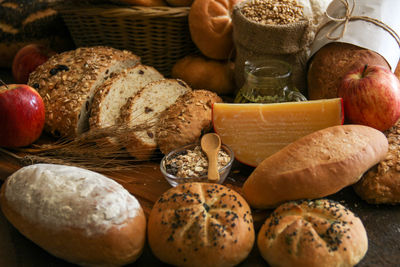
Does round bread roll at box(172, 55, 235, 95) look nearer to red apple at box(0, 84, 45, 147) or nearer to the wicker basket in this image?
the wicker basket

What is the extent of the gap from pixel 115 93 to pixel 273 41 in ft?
2.92

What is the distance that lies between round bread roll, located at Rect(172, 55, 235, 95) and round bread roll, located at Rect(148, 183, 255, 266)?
117 centimetres

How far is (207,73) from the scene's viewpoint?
8.48 ft

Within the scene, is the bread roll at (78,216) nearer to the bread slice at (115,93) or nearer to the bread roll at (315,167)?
the bread roll at (315,167)

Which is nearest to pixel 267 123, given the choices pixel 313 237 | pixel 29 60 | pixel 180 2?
pixel 313 237

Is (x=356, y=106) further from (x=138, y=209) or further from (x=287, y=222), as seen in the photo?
(x=138, y=209)

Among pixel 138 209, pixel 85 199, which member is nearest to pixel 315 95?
pixel 138 209

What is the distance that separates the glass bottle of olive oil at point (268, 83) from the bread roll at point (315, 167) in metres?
0.49

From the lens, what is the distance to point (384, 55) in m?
2.11

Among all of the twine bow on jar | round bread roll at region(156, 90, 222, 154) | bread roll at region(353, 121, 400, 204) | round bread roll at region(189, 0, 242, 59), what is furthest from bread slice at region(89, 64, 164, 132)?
bread roll at region(353, 121, 400, 204)

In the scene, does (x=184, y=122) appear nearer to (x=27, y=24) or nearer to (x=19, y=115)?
(x=19, y=115)

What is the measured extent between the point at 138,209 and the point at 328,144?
776mm

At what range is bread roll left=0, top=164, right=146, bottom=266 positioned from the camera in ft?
4.64

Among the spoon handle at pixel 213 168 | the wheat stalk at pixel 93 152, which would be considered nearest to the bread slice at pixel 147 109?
the wheat stalk at pixel 93 152
